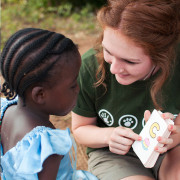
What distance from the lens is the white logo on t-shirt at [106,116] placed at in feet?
5.62

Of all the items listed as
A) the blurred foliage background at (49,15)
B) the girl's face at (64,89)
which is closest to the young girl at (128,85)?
the girl's face at (64,89)

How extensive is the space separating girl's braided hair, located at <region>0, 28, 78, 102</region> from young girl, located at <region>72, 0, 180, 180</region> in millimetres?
314

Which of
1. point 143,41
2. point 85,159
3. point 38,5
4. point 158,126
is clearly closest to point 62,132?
point 158,126

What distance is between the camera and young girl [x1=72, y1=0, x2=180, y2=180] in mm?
1331

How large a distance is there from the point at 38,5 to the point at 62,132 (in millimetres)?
4004

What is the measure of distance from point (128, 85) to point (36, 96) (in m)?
0.60

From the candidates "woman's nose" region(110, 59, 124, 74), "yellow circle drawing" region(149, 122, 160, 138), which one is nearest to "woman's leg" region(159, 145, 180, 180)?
"yellow circle drawing" region(149, 122, 160, 138)

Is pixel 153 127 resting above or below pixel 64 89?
below

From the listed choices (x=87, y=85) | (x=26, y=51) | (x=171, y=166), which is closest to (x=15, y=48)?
(x=26, y=51)

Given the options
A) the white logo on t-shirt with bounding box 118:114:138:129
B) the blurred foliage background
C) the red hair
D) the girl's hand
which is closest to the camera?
the red hair

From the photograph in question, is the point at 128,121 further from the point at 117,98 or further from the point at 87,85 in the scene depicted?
the point at 87,85

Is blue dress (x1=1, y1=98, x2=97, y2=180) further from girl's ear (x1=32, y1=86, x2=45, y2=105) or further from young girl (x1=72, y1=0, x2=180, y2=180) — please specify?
young girl (x1=72, y1=0, x2=180, y2=180)

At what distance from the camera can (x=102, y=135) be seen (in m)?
1.64

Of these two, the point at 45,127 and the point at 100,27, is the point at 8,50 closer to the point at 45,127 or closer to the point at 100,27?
the point at 45,127
